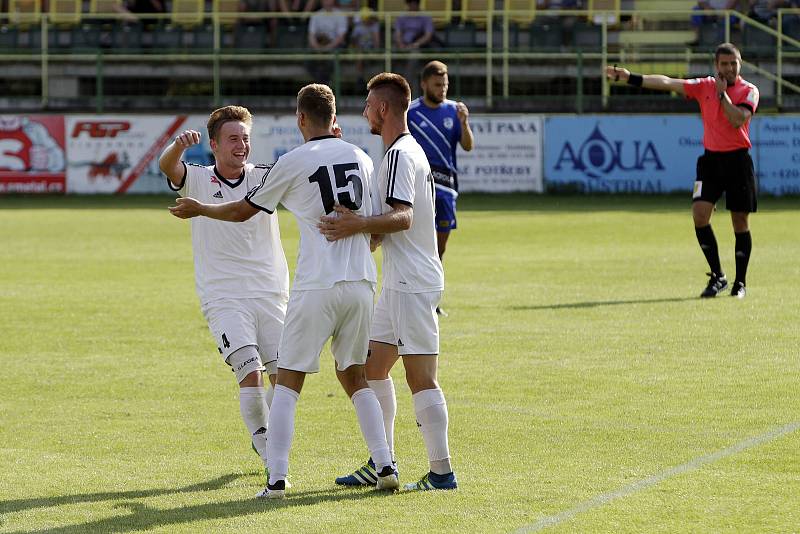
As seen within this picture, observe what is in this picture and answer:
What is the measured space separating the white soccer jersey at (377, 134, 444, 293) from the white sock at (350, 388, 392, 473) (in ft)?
1.78

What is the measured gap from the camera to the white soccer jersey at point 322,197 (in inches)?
245

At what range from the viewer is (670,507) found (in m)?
5.92

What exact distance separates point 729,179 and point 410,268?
7864 millimetres

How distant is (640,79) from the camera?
41.4 feet

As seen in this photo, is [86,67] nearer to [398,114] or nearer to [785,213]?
[785,213]

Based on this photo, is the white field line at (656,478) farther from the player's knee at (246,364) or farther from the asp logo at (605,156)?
the asp logo at (605,156)

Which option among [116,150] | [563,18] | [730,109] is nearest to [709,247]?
[730,109]

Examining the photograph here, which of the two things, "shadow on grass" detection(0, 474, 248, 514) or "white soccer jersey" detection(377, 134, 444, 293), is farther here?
"white soccer jersey" detection(377, 134, 444, 293)

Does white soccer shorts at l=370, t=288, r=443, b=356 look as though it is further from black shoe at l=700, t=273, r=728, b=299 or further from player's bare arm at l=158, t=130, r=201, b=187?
black shoe at l=700, t=273, r=728, b=299

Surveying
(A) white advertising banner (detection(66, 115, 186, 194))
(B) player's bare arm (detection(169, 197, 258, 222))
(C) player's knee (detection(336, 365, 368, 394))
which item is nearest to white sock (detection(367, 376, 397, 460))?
(C) player's knee (detection(336, 365, 368, 394))

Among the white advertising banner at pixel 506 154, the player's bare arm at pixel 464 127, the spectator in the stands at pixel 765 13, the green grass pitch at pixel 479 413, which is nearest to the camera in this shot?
the green grass pitch at pixel 479 413

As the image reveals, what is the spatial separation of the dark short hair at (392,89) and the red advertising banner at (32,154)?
24.8m

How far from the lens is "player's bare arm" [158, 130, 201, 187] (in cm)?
682

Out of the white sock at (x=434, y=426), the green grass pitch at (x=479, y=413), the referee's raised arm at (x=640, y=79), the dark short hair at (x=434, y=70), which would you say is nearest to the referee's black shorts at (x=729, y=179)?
the referee's raised arm at (x=640, y=79)
